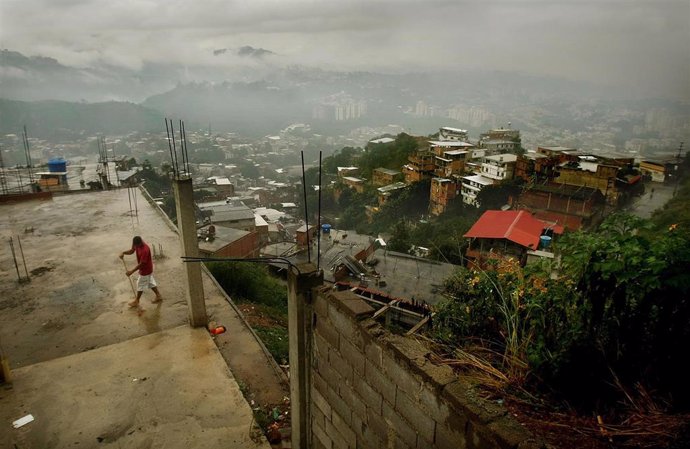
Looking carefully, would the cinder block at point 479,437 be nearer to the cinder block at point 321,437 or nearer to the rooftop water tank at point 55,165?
the cinder block at point 321,437

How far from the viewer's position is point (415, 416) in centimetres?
229

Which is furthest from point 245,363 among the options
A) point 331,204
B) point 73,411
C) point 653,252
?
point 331,204

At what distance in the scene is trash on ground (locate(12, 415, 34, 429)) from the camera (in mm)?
4154

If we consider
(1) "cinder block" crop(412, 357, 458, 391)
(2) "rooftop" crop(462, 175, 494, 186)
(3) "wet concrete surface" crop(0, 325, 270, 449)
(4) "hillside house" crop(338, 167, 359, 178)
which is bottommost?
(4) "hillside house" crop(338, 167, 359, 178)

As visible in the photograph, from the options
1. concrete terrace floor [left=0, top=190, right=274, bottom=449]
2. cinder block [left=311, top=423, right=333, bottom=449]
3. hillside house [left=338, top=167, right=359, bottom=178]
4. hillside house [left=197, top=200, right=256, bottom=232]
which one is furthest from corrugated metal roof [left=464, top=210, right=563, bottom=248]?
hillside house [left=338, top=167, right=359, bottom=178]

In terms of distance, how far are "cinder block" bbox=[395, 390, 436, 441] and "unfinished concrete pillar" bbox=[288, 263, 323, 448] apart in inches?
47.9

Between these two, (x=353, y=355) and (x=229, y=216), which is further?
(x=229, y=216)

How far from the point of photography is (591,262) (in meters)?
2.40

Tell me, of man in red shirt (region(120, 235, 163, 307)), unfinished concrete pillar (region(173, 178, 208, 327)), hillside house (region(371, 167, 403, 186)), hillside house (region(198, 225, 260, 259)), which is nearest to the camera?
unfinished concrete pillar (region(173, 178, 208, 327))

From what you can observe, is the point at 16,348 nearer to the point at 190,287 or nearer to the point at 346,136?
the point at 190,287

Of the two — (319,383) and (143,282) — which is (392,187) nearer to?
(143,282)

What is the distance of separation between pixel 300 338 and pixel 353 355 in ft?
2.55

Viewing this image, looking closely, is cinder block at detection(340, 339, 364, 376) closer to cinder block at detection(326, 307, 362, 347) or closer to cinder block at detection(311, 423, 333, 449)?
cinder block at detection(326, 307, 362, 347)

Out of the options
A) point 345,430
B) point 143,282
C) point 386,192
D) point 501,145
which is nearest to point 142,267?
point 143,282
